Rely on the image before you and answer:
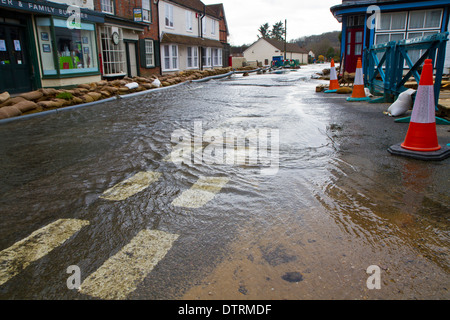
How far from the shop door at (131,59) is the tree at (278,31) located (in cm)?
10128

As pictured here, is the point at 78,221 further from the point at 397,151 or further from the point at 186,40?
the point at 186,40

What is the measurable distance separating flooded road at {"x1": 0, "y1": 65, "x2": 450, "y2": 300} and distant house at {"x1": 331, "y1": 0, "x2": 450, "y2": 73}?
1149 cm

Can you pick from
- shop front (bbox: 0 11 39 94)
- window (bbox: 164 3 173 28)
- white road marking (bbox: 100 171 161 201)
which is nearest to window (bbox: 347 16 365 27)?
window (bbox: 164 3 173 28)

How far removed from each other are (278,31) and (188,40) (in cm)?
9544

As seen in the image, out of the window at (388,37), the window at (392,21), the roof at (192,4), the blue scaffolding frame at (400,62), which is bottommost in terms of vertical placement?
the blue scaffolding frame at (400,62)

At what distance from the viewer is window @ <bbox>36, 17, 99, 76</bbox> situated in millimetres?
12688

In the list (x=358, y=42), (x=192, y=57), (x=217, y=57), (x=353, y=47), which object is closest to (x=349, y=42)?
(x=353, y=47)

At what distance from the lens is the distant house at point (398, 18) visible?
46.5ft

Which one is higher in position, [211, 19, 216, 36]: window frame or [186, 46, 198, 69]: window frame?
[211, 19, 216, 36]: window frame

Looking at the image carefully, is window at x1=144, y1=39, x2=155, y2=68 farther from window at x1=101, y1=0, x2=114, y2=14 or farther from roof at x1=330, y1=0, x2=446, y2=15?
roof at x1=330, y1=0, x2=446, y2=15

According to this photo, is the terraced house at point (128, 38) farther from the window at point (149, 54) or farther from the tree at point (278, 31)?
the tree at point (278, 31)

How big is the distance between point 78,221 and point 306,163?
109 inches

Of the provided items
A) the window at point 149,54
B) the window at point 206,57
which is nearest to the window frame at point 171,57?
the window at point 149,54
